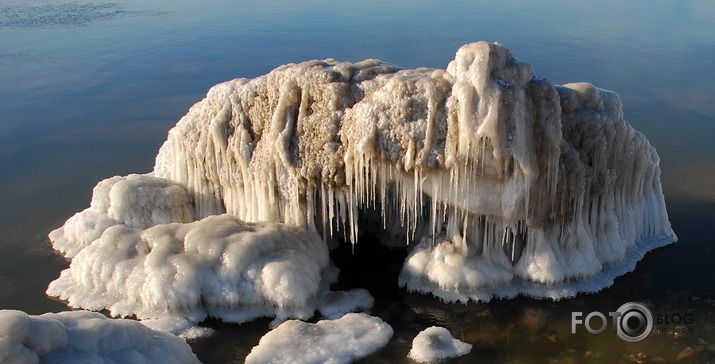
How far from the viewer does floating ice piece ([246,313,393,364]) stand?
834 centimetres

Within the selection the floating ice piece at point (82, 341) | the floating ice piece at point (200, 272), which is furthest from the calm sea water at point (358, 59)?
the floating ice piece at point (82, 341)

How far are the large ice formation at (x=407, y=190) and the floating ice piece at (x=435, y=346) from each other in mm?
1007

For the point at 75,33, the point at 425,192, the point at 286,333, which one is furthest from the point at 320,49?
the point at 286,333

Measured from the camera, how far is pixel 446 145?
9.40 meters

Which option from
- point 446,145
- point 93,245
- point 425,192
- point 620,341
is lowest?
point 620,341

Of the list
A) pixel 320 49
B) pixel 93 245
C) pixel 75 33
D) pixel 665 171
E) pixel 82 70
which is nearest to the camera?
pixel 93 245

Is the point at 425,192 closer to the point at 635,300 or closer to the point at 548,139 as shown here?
the point at 548,139

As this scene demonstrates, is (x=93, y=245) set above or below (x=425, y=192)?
below

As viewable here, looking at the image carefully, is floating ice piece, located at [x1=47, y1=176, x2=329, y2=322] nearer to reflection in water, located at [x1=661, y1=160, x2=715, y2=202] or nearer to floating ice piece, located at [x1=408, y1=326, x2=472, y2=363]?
floating ice piece, located at [x1=408, y1=326, x2=472, y2=363]

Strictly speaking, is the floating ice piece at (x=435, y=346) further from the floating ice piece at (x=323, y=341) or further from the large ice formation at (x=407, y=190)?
the large ice formation at (x=407, y=190)

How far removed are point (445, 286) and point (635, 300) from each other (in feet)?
9.60

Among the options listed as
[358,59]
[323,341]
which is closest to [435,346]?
[323,341]

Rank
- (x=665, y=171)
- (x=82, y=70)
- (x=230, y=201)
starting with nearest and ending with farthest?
1. (x=230, y=201)
2. (x=665, y=171)
3. (x=82, y=70)

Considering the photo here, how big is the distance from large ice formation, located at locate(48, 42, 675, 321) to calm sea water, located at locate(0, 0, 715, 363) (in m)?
0.57
